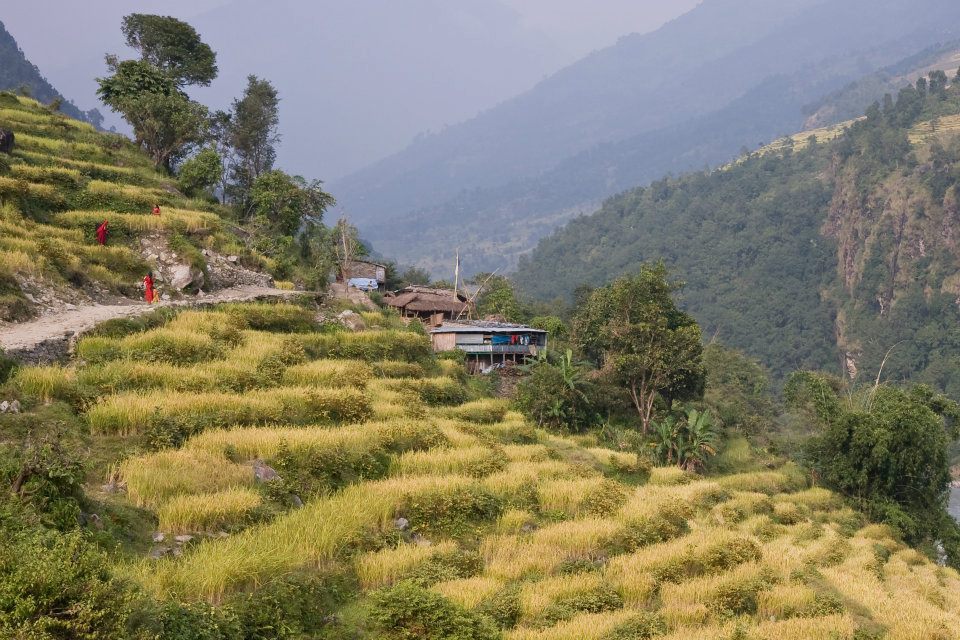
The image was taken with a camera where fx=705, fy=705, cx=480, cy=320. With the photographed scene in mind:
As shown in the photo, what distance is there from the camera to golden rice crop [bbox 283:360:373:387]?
18.7 m

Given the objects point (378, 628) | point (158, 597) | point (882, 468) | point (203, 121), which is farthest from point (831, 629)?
point (203, 121)

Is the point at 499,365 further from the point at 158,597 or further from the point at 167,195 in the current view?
the point at 158,597

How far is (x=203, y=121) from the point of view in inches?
1649

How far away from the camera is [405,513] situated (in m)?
12.7

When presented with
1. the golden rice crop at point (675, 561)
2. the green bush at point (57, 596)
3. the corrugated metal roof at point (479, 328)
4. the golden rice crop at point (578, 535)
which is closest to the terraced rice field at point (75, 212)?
the green bush at point (57, 596)

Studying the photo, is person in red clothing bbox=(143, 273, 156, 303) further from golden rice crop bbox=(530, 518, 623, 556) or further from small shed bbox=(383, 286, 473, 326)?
small shed bbox=(383, 286, 473, 326)

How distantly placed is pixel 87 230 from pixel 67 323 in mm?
9739

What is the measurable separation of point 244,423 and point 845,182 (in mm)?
178356

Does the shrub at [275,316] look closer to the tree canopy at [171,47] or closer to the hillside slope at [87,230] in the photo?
the hillside slope at [87,230]

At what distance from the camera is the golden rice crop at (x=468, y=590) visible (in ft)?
32.3

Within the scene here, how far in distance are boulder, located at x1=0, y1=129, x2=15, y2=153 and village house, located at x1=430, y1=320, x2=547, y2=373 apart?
75.7ft

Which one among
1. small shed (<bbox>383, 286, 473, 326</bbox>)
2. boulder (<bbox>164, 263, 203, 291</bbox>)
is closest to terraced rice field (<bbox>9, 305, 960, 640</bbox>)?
boulder (<bbox>164, 263, 203, 291</bbox>)

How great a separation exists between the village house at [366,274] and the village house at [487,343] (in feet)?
43.7

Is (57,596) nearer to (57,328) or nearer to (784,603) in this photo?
(784,603)
